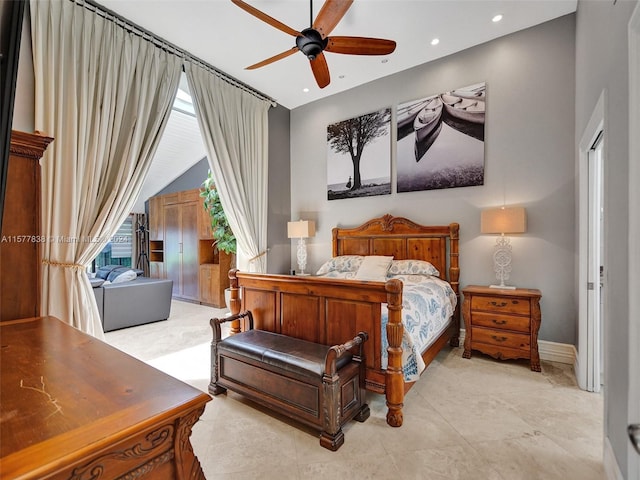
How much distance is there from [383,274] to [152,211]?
5796mm

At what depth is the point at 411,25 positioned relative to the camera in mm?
3084

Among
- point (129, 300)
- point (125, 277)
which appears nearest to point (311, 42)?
point (129, 300)

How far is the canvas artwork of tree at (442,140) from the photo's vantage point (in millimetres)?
3443

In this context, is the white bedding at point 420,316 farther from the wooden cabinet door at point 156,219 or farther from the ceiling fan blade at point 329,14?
the wooden cabinet door at point 156,219

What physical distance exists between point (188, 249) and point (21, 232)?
4.82 metres

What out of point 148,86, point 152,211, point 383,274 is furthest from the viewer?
point 152,211

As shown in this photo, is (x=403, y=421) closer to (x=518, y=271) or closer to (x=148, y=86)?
(x=518, y=271)

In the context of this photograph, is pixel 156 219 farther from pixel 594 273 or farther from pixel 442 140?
pixel 594 273

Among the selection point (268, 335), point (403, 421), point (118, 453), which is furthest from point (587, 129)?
point (118, 453)

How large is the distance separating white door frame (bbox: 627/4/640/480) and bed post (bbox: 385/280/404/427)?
3.40ft

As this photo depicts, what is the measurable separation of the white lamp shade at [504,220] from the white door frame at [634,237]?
186cm

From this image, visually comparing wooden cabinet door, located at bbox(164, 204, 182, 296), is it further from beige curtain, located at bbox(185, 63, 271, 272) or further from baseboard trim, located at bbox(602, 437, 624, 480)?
baseboard trim, located at bbox(602, 437, 624, 480)

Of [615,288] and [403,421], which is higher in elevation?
[615,288]

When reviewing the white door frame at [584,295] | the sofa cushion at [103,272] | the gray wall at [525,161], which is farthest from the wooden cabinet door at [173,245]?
the white door frame at [584,295]
